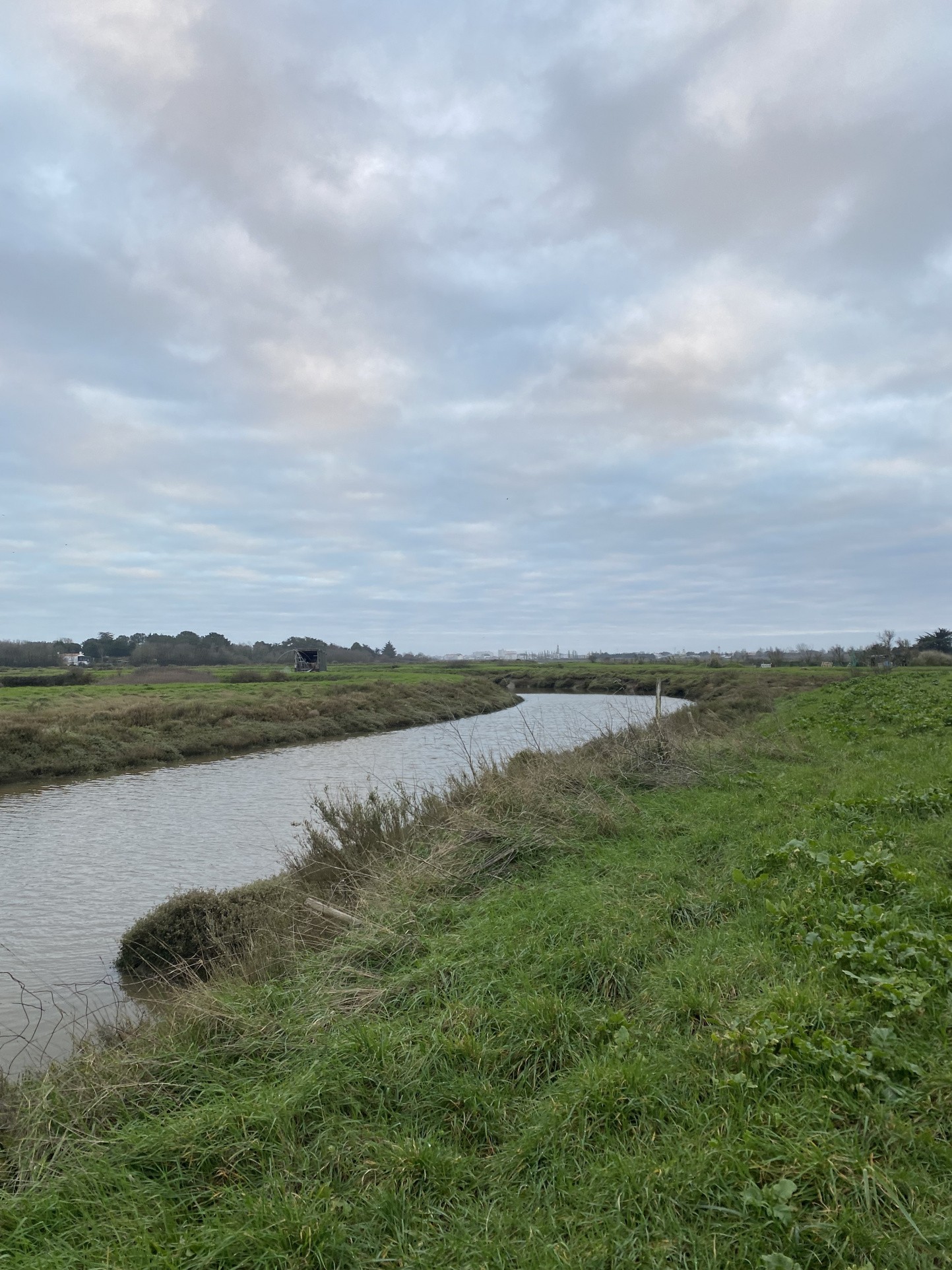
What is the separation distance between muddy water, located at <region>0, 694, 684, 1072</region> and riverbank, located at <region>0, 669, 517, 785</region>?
2.09 meters

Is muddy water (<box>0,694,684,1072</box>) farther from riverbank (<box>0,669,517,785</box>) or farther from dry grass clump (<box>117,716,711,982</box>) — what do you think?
riverbank (<box>0,669,517,785</box>)

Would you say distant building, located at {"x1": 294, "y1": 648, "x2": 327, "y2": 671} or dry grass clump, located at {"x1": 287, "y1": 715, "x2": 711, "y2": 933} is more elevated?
distant building, located at {"x1": 294, "y1": 648, "x2": 327, "y2": 671}

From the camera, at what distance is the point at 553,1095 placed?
4047 millimetres

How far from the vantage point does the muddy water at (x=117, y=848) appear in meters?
7.89

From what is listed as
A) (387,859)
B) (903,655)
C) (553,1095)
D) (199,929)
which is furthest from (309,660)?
(553,1095)

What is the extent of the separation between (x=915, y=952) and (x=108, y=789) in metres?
22.0

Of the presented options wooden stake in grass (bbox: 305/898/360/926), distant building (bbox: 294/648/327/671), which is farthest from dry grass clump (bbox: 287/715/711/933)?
distant building (bbox: 294/648/327/671)

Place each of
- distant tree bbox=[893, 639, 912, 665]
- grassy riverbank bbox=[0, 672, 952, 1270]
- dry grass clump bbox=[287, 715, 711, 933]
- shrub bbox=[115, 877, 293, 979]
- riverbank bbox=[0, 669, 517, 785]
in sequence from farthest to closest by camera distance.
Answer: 1. distant tree bbox=[893, 639, 912, 665]
2. riverbank bbox=[0, 669, 517, 785]
3. dry grass clump bbox=[287, 715, 711, 933]
4. shrub bbox=[115, 877, 293, 979]
5. grassy riverbank bbox=[0, 672, 952, 1270]

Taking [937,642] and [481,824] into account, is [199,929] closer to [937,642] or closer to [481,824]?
A: [481,824]

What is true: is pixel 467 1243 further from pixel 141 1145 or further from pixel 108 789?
pixel 108 789

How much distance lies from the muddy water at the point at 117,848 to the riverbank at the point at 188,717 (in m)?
2.09

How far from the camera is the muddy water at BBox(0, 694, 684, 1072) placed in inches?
311

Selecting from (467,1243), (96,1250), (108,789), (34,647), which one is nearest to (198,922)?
(96,1250)

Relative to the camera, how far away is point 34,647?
3617 inches
